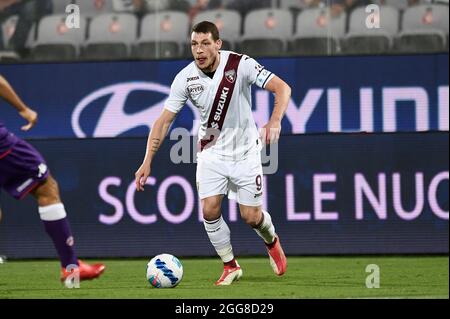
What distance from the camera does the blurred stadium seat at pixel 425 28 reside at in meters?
11.4

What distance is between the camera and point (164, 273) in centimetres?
817

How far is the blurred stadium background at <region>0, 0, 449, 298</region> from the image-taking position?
1122cm

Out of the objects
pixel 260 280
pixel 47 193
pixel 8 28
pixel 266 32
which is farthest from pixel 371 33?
pixel 47 193

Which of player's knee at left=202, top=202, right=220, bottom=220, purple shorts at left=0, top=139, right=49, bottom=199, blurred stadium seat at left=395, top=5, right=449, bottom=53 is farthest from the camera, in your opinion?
blurred stadium seat at left=395, top=5, right=449, bottom=53

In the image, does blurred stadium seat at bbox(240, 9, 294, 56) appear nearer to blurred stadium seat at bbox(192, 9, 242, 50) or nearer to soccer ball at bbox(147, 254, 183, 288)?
blurred stadium seat at bbox(192, 9, 242, 50)

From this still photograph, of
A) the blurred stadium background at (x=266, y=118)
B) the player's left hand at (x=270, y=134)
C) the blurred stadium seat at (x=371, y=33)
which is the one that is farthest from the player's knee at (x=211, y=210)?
the blurred stadium seat at (x=371, y=33)

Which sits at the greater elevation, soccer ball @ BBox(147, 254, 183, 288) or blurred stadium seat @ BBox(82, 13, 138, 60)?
blurred stadium seat @ BBox(82, 13, 138, 60)

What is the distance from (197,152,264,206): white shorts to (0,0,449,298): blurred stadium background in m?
Answer: 2.55

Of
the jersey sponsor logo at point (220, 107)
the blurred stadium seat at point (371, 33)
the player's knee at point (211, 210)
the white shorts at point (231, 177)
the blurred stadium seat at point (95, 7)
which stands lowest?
the player's knee at point (211, 210)

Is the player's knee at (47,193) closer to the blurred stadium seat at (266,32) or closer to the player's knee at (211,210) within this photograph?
the player's knee at (211,210)

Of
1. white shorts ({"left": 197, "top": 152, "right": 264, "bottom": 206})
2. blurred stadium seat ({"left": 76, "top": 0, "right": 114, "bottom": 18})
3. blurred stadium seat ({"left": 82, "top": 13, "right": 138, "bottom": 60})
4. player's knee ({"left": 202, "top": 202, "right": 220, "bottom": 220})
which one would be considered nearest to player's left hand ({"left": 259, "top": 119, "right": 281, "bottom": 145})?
white shorts ({"left": 197, "top": 152, "right": 264, "bottom": 206})

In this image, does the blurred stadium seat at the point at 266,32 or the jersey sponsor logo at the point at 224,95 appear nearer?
the jersey sponsor logo at the point at 224,95

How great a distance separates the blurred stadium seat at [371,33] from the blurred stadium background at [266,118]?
0.05ft

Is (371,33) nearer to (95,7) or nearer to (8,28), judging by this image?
(95,7)
